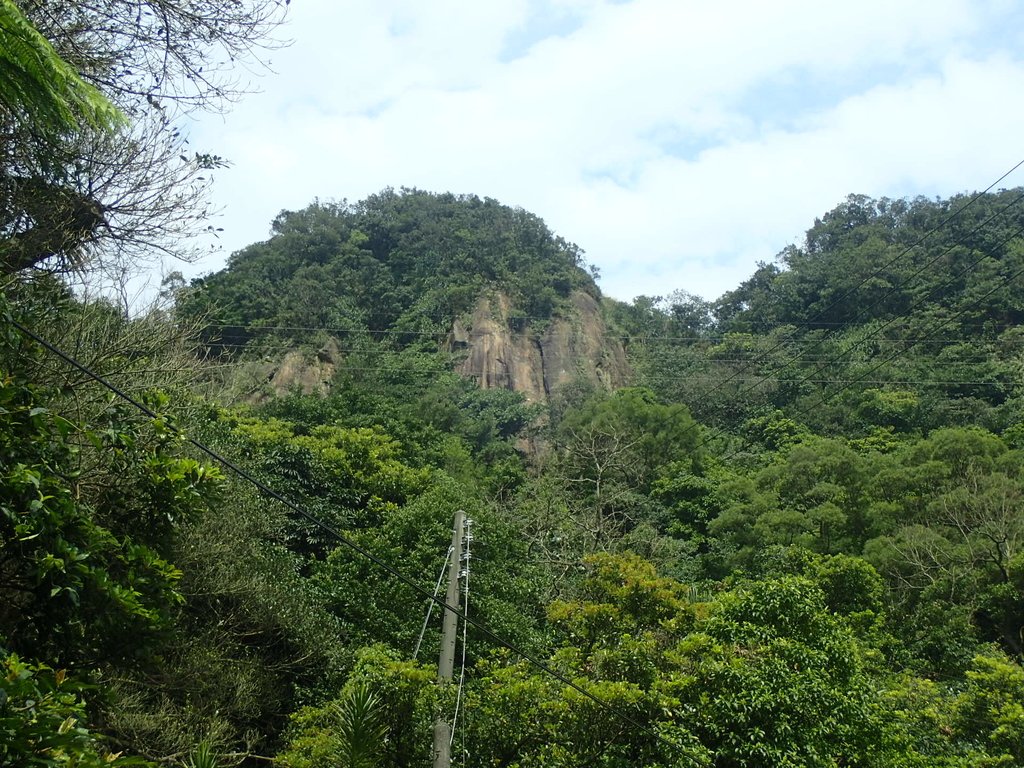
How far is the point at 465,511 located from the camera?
776 inches

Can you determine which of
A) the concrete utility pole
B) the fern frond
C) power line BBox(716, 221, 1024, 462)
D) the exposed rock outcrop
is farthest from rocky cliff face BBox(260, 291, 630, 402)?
the fern frond

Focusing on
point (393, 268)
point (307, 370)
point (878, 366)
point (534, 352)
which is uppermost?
point (393, 268)

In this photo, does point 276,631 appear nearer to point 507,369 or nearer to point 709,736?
point 709,736

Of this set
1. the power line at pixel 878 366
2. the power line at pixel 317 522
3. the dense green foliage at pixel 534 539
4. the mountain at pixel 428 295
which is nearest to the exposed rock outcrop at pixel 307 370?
the mountain at pixel 428 295

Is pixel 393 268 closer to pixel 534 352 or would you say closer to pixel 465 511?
pixel 534 352

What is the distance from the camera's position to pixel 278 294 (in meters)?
50.0

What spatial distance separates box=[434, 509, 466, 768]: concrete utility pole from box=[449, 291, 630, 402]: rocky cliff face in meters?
38.5

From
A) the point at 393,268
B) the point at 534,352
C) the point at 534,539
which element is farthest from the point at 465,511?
the point at 393,268

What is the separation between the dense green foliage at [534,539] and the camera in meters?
7.12

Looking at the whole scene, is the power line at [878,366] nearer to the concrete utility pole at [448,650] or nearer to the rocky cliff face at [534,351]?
the rocky cliff face at [534,351]

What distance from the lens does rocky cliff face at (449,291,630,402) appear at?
51.9 m

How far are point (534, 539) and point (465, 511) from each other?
18.7ft

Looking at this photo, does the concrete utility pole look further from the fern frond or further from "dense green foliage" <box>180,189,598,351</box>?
"dense green foliage" <box>180,189,598,351</box>

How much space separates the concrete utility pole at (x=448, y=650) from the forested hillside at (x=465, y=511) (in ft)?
0.78
